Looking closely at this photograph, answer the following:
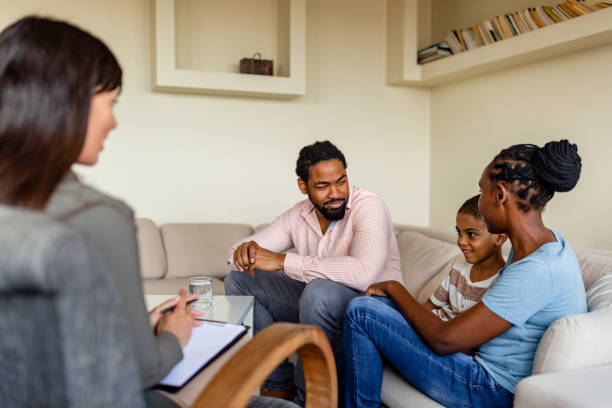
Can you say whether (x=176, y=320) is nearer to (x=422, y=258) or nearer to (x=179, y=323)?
(x=179, y=323)

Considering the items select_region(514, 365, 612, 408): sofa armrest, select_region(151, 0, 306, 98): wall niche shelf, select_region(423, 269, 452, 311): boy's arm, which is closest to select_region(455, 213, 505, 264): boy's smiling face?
select_region(423, 269, 452, 311): boy's arm

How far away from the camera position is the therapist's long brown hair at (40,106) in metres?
0.65

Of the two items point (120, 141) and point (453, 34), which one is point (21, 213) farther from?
point (453, 34)

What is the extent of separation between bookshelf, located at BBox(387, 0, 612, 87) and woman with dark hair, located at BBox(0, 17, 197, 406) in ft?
8.29

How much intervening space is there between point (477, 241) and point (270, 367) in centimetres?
118

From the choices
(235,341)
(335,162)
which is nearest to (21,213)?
(235,341)

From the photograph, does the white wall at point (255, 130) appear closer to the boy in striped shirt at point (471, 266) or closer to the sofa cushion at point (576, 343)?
the boy in striped shirt at point (471, 266)

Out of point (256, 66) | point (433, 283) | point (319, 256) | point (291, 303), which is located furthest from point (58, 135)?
point (256, 66)

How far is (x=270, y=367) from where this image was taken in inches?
29.8

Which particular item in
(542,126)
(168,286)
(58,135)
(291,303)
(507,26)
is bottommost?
(168,286)

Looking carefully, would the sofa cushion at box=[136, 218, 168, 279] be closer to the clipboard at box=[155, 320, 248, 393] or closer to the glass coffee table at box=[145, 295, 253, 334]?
the glass coffee table at box=[145, 295, 253, 334]

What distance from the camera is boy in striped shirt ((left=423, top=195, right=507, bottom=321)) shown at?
68.6 inches

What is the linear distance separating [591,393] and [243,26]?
10.7ft

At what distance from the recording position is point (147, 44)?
3.54 m
